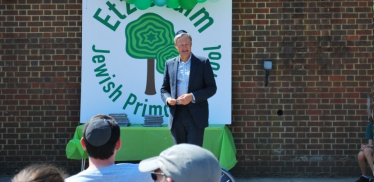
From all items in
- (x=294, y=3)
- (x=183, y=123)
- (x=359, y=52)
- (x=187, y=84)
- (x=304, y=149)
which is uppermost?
(x=294, y=3)

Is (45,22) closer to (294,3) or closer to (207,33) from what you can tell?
(207,33)

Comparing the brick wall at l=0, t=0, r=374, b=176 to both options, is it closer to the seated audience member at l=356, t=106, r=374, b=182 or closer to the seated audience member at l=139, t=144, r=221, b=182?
the seated audience member at l=356, t=106, r=374, b=182

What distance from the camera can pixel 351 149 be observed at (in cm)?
768

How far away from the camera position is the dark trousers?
566 cm

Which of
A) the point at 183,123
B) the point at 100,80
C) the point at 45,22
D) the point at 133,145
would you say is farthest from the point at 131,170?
the point at 45,22

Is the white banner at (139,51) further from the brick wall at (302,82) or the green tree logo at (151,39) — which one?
the brick wall at (302,82)

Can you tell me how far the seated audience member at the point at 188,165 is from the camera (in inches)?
93.2

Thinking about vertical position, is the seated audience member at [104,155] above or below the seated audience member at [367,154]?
above

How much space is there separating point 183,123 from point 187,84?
420 millimetres

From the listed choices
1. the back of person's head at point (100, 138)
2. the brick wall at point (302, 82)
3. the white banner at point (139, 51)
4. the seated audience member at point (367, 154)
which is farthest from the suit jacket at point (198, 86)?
the seated audience member at point (367, 154)

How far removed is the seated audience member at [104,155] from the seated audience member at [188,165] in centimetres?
88

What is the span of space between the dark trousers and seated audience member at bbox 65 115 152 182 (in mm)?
2273

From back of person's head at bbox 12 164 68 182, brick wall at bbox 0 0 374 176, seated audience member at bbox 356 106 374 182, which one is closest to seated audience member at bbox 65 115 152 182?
back of person's head at bbox 12 164 68 182

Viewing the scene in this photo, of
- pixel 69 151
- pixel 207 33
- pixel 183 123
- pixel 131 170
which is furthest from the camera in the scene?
pixel 207 33
